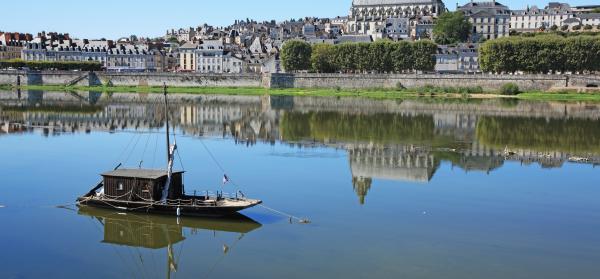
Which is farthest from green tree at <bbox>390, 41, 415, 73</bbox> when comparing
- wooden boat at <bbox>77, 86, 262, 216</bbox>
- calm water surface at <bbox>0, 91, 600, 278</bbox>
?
wooden boat at <bbox>77, 86, 262, 216</bbox>

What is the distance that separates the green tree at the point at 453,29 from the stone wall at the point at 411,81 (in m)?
30.7

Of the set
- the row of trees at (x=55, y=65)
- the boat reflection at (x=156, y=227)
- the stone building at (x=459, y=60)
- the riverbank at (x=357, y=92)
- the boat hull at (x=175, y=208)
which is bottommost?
the boat reflection at (x=156, y=227)

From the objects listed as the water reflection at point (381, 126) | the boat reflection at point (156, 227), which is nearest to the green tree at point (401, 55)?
the water reflection at point (381, 126)

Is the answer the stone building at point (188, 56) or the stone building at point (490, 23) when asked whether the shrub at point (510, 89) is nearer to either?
the stone building at point (490, 23)

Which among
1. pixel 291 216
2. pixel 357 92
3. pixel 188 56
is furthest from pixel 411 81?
pixel 291 216

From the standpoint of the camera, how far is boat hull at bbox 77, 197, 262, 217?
2027 centimetres

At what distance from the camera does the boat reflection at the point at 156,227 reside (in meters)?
18.5

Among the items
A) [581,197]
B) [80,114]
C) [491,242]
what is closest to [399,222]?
[491,242]

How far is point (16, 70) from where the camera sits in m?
104

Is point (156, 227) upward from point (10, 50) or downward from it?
downward

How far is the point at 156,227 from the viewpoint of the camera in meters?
19.7

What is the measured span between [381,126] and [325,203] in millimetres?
26682

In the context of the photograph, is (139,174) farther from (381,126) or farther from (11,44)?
(11,44)

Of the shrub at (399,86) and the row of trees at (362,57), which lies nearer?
the shrub at (399,86)
